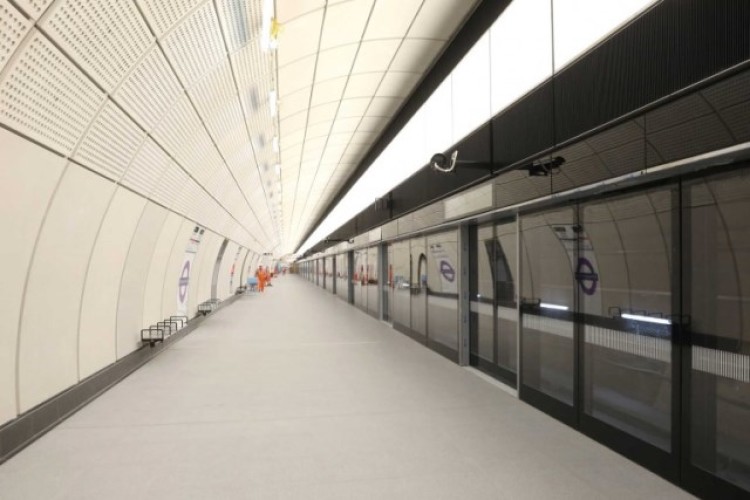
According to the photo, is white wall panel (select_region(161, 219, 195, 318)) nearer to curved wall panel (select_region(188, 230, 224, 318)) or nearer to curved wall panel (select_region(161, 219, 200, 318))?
curved wall panel (select_region(161, 219, 200, 318))

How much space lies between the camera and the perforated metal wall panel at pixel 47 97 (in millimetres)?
3203

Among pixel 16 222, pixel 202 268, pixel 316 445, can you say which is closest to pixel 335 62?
pixel 16 222

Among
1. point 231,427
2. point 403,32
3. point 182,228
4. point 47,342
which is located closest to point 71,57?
point 47,342

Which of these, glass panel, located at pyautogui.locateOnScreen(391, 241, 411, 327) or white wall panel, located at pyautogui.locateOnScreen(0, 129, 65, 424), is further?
glass panel, located at pyautogui.locateOnScreen(391, 241, 411, 327)

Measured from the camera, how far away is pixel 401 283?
1162 centimetres

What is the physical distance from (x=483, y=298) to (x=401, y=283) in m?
4.36

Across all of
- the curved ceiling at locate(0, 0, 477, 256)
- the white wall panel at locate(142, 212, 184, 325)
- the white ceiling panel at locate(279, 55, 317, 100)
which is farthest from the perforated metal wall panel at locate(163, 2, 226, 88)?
the white wall panel at locate(142, 212, 184, 325)

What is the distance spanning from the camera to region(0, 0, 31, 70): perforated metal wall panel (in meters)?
2.74

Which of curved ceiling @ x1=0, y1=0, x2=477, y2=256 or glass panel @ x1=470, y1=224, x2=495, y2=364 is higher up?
curved ceiling @ x1=0, y1=0, x2=477, y2=256

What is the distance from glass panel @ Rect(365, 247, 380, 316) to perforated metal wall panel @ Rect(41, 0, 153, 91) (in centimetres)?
1052

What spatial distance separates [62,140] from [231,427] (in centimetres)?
312

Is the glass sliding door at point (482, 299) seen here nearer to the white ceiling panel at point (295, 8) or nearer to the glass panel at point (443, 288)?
the glass panel at point (443, 288)

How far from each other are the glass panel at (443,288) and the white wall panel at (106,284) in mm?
5012

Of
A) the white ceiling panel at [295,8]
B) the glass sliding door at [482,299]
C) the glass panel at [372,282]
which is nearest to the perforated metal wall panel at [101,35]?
the white ceiling panel at [295,8]
